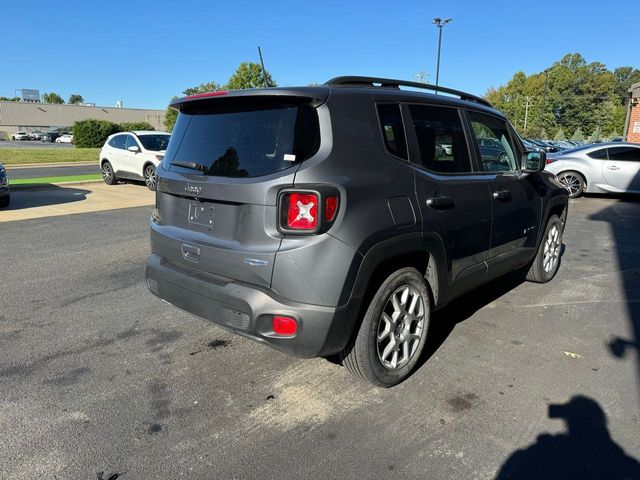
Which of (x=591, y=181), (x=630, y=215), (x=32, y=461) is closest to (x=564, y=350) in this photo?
(x=32, y=461)

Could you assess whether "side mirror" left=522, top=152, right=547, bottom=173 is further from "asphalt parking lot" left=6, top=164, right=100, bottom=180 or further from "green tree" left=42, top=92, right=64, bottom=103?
"green tree" left=42, top=92, right=64, bottom=103

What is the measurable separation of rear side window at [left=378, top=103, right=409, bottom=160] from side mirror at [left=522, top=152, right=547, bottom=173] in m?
1.88

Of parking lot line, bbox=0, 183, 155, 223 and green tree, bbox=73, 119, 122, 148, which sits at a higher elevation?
green tree, bbox=73, 119, 122, 148

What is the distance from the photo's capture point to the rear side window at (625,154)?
12555 millimetres

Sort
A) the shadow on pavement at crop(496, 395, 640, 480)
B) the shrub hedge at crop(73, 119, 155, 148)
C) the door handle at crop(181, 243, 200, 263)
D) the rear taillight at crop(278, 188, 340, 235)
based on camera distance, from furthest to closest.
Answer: the shrub hedge at crop(73, 119, 155, 148) < the door handle at crop(181, 243, 200, 263) < the rear taillight at crop(278, 188, 340, 235) < the shadow on pavement at crop(496, 395, 640, 480)

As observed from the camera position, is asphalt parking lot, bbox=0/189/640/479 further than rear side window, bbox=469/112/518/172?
No

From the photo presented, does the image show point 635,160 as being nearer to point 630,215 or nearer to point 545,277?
point 630,215

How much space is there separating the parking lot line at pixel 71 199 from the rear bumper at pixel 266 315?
7.68 m

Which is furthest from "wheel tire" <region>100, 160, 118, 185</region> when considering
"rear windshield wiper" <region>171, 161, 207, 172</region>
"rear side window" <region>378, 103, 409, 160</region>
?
"rear side window" <region>378, 103, 409, 160</region>

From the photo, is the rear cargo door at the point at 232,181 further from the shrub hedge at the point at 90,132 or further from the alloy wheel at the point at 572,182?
the shrub hedge at the point at 90,132

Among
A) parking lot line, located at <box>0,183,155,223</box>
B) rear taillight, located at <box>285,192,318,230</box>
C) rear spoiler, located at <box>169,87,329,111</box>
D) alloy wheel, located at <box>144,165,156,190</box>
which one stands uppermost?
rear spoiler, located at <box>169,87,329,111</box>

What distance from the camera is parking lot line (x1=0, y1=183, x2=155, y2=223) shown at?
31.9 feet

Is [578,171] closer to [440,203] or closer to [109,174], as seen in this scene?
[440,203]

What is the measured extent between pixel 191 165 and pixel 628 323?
405 cm
